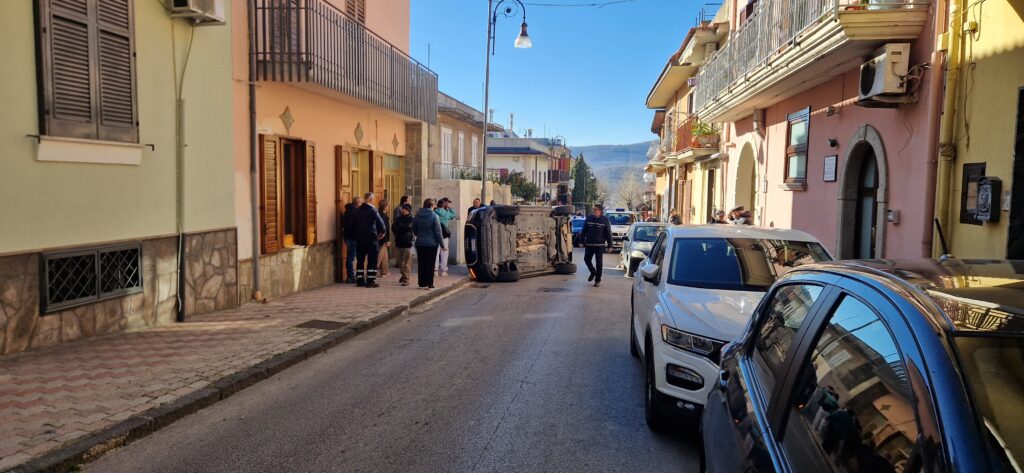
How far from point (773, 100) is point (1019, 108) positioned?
835 cm

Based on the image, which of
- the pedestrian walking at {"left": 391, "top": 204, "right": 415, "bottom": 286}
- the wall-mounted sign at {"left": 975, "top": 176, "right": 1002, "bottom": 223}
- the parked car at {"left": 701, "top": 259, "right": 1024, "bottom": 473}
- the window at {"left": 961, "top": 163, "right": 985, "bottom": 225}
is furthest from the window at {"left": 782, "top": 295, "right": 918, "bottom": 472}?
the pedestrian walking at {"left": 391, "top": 204, "right": 415, "bottom": 286}

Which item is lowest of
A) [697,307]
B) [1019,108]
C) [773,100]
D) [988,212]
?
[697,307]

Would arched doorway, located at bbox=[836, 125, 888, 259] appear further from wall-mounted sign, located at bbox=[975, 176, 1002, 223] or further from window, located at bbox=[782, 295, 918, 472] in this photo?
window, located at bbox=[782, 295, 918, 472]

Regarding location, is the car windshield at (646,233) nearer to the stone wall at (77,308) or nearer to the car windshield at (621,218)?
the car windshield at (621,218)

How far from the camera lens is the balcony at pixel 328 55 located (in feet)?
36.5

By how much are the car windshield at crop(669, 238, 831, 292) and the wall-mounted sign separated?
2365mm

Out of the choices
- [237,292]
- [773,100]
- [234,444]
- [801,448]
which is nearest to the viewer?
[801,448]

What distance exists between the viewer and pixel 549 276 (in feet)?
57.9

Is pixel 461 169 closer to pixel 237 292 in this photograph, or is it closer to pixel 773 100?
pixel 773 100

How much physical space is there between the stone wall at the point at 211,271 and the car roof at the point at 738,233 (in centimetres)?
642

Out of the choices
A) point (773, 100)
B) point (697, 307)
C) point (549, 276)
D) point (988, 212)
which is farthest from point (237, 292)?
point (773, 100)

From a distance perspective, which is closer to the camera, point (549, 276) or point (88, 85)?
point (88, 85)

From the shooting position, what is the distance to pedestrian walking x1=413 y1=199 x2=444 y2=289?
13453mm

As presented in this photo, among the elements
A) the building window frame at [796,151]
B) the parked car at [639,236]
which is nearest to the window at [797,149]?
the building window frame at [796,151]
